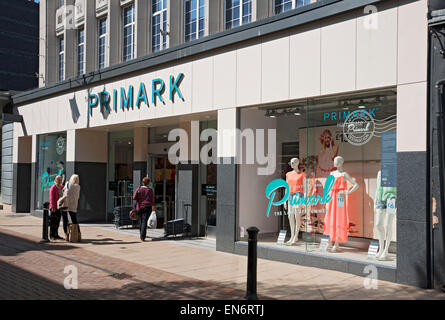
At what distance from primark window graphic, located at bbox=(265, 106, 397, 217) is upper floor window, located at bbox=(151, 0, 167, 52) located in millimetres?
6958

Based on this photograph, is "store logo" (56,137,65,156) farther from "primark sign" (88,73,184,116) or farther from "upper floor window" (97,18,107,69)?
"upper floor window" (97,18,107,69)

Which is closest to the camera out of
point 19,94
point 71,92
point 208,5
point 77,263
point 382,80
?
point 382,80

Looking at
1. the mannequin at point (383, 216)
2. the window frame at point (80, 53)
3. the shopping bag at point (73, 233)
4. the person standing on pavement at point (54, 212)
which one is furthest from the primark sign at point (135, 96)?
the mannequin at point (383, 216)

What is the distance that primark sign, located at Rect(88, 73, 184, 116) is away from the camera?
41.7ft

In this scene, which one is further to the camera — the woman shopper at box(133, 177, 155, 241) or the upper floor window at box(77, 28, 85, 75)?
the upper floor window at box(77, 28, 85, 75)

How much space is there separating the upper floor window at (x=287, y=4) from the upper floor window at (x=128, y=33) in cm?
662

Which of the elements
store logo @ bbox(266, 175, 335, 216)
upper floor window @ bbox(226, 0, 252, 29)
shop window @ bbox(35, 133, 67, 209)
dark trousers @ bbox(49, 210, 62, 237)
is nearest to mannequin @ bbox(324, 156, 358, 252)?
store logo @ bbox(266, 175, 335, 216)

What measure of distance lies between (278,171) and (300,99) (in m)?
2.17

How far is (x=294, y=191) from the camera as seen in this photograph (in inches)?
412

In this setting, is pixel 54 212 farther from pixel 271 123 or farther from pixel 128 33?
pixel 128 33

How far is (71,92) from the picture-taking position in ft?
57.3
